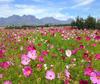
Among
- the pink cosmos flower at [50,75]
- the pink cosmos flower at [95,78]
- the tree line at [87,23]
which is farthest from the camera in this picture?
the tree line at [87,23]

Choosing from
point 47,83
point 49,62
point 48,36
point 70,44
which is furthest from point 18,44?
point 47,83

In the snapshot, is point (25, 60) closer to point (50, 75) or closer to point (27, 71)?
point (27, 71)

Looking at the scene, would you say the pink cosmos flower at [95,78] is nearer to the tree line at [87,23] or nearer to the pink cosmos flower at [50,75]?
the pink cosmos flower at [50,75]

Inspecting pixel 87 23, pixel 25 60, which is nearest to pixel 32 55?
pixel 25 60

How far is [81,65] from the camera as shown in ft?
20.5

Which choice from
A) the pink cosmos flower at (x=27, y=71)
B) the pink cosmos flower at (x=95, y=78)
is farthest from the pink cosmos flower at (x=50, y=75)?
the pink cosmos flower at (x=95, y=78)

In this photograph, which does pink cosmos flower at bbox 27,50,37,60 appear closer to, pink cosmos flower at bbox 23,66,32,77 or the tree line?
pink cosmos flower at bbox 23,66,32,77

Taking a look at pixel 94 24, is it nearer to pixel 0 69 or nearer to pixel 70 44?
pixel 70 44

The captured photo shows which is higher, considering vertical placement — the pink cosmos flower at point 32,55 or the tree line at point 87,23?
the pink cosmos flower at point 32,55

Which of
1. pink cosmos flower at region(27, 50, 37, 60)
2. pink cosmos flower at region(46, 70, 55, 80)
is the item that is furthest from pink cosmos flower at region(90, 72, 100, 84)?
pink cosmos flower at region(27, 50, 37, 60)

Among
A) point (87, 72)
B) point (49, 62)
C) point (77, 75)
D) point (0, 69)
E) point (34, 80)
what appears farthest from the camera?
point (49, 62)

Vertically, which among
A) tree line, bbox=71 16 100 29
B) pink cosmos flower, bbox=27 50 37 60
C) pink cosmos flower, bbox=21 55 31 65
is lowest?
tree line, bbox=71 16 100 29

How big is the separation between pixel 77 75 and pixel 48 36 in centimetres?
668

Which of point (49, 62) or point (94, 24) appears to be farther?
point (94, 24)
